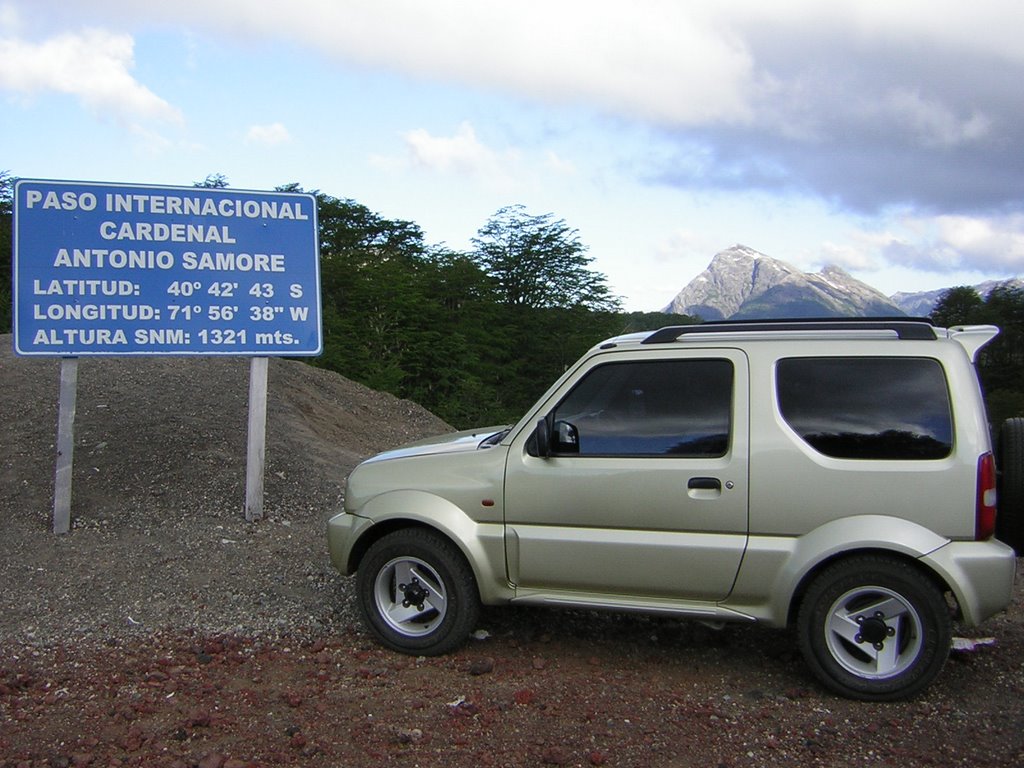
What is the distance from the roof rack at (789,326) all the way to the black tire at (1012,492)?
76cm

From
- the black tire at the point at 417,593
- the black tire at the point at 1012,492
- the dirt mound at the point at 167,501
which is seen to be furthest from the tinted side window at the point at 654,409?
the dirt mound at the point at 167,501

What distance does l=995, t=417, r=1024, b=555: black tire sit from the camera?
4.82 metres

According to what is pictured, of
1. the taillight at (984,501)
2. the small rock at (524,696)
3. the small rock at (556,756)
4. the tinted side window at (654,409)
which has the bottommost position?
the small rock at (556,756)

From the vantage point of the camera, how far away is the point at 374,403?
50.1 ft

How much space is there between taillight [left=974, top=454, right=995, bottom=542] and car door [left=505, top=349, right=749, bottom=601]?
3.57 feet

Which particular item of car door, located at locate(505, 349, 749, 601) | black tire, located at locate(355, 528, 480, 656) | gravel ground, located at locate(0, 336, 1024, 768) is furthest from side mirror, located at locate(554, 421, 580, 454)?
gravel ground, located at locate(0, 336, 1024, 768)

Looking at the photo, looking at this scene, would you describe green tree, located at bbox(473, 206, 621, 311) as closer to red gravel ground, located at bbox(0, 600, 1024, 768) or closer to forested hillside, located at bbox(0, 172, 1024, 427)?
forested hillside, located at bbox(0, 172, 1024, 427)

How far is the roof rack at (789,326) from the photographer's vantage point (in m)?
4.95

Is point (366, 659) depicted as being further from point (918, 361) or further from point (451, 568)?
point (918, 361)

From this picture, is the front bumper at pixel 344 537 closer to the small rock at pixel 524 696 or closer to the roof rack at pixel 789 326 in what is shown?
the small rock at pixel 524 696

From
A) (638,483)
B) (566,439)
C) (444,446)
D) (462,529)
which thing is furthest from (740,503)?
(444,446)

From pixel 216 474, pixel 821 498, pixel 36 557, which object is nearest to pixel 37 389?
pixel 216 474

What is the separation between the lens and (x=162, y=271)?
835 cm

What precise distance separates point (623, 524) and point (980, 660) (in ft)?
7.50
